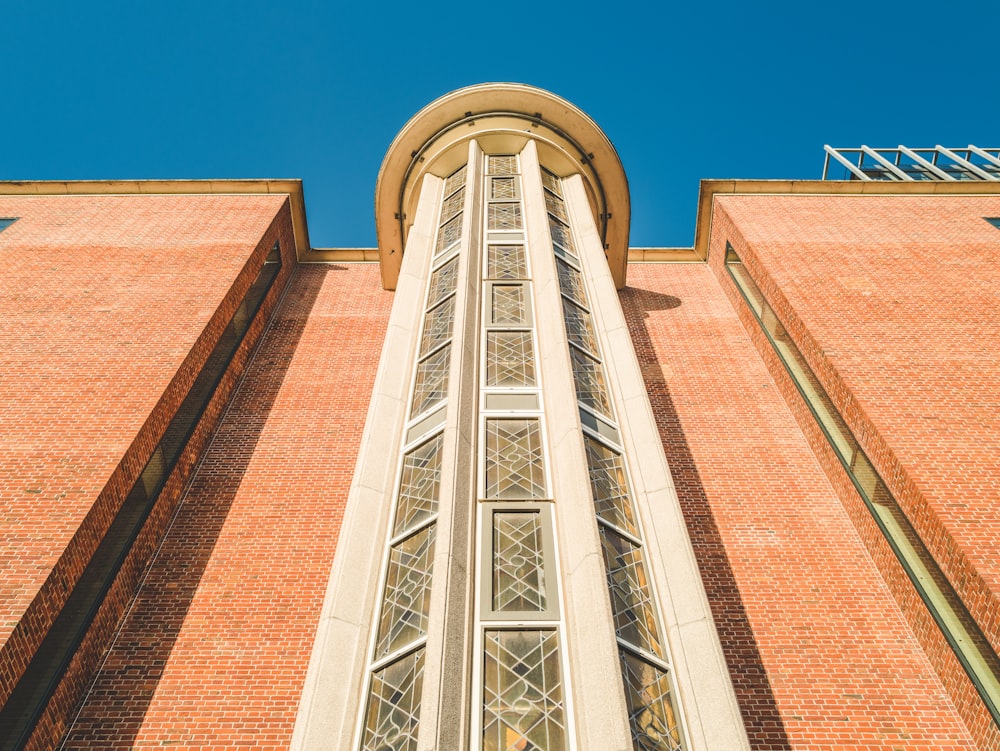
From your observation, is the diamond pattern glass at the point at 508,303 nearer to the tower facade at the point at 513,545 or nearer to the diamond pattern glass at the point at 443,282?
the tower facade at the point at 513,545

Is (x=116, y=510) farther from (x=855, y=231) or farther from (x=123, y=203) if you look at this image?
(x=855, y=231)

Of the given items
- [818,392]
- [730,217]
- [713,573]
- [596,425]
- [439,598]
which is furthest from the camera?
[730,217]

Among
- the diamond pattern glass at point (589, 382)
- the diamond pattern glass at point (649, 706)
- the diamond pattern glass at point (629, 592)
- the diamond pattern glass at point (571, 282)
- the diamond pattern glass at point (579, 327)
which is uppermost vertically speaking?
the diamond pattern glass at point (571, 282)

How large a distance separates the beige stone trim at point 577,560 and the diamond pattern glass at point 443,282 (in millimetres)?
1775

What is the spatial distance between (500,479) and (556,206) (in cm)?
997

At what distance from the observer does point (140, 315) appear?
49.2ft

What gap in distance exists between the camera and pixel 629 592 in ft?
26.5

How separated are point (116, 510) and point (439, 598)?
6037 mm

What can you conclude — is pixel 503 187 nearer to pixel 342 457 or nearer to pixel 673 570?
pixel 342 457

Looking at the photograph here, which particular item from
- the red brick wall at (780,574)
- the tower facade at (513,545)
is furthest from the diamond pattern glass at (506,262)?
the red brick wall at (780,574)

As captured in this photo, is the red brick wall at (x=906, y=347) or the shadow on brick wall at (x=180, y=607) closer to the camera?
the shadow on brick wall at (x=180, y=607)

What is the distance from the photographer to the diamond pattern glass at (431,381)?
1112cm

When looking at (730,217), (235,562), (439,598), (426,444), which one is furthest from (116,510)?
(730,217)

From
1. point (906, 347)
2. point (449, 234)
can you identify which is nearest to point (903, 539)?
point (906, 347)
